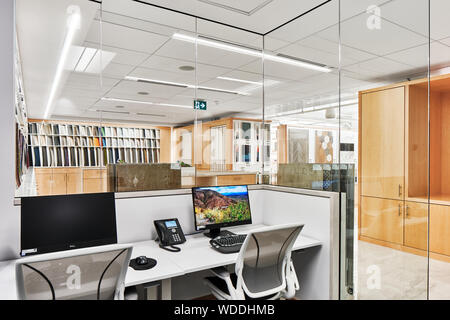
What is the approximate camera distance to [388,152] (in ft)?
8.30

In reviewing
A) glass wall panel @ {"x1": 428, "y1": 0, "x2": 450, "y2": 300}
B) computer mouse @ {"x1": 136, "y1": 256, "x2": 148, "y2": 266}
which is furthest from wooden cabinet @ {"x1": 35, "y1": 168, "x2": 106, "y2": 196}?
glass wall panel @ {"x1": 428, "y1": 0, "x2": 450, "y2": 300}

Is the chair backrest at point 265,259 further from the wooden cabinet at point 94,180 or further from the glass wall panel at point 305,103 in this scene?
the wooden cabinet at point 94,180

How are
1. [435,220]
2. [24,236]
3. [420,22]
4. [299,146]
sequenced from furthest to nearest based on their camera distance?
[435,220] < [299,146] < [420,22] < [24,236]

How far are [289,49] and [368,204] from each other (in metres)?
2.08

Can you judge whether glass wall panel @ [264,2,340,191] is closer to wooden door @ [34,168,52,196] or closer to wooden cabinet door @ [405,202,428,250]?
wooden cabinet door @ [405,202,428,250]

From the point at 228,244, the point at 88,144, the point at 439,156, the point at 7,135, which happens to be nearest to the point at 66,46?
the point at 88,144

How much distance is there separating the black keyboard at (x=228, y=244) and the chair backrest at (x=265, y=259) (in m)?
0.27

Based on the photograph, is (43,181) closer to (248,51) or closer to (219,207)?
(219,207)

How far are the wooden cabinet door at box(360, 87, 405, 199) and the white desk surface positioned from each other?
823 mm

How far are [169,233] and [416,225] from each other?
1958 mm

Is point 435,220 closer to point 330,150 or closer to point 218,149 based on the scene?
point 330,150

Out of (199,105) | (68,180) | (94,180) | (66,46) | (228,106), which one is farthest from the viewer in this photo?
(228,106)

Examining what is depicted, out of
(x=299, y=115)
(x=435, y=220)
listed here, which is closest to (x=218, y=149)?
(x=299, y=115)

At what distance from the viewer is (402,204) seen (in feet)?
8.05
